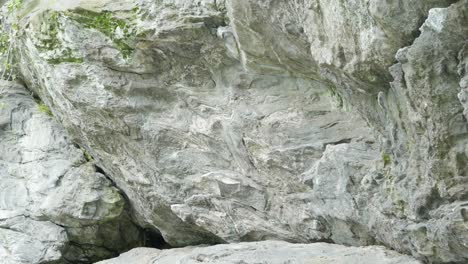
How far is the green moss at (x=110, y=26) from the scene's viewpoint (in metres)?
8.23

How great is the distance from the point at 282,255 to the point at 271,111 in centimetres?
159

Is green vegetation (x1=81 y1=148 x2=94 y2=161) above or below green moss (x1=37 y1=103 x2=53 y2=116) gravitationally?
below

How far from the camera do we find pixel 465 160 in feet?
16.3

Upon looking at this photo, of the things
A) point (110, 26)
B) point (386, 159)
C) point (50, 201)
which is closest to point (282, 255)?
point (386, 159)

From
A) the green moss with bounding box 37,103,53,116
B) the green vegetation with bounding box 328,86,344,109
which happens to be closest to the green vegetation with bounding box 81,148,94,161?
the green moss with bounding box 37,103,53,116

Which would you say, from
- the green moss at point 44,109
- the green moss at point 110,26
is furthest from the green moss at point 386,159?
the green moss at point 44,109

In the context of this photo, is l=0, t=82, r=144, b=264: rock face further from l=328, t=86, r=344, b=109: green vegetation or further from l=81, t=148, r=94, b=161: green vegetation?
l=328, t=86, r=344, b=109: green vegetation

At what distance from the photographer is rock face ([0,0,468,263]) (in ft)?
16.6

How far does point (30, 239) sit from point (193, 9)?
4.07m

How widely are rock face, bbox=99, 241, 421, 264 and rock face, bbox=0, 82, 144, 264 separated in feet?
4.76

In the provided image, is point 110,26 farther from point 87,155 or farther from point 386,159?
point 386,159

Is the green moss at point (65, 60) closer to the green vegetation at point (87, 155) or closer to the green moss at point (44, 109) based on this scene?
the green vegetation at point (87, 155)

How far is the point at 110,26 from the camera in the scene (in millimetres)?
8406

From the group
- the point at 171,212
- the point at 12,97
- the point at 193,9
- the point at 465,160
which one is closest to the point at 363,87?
the point at 465,160
